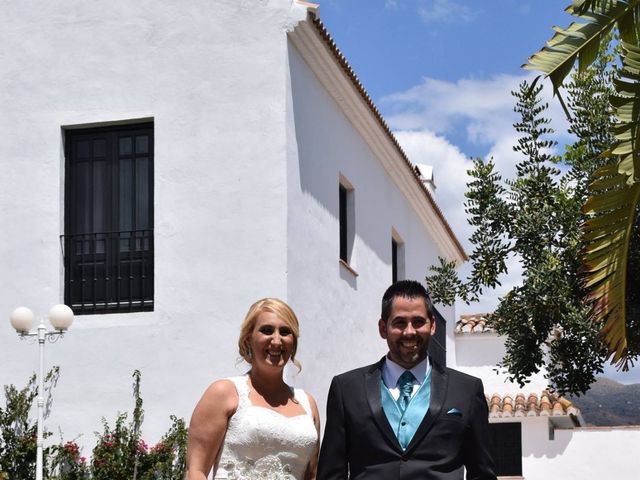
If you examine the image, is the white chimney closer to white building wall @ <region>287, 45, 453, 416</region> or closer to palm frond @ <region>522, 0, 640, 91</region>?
white building wall @ <region>287, 45, 453, 416</region>

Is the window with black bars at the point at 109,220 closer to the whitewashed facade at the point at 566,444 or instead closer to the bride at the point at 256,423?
the bride at the point at 256,423

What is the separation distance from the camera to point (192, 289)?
11070 mm

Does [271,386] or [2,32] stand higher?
[2,32]

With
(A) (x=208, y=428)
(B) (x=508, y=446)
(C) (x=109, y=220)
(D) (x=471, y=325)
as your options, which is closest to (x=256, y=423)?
(A) (x=208, y=428)

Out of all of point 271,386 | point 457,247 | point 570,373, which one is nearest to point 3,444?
point 570,373

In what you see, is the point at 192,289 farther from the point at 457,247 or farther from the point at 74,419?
the point at 457,247

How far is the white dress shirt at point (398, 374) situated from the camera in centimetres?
456

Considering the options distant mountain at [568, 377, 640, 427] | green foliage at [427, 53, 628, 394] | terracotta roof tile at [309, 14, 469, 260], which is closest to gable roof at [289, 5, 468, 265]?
terracotta roof tile at [309, 14, 469, 260]

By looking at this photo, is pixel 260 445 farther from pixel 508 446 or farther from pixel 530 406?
pixel 508 446

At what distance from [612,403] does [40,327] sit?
83361mm

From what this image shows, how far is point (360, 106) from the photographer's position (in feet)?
46.0

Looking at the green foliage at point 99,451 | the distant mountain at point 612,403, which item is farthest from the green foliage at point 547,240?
the distant mountain at point 612,403

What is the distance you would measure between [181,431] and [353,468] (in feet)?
21.4

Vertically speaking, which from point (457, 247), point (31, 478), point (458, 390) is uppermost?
point (457, 247)
